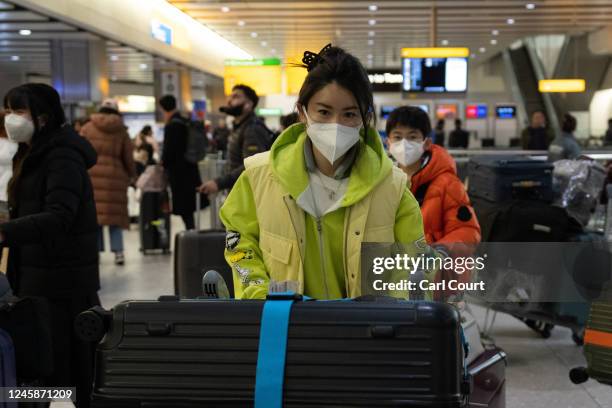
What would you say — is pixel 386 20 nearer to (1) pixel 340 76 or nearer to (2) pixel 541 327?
(2) pixel 541 327

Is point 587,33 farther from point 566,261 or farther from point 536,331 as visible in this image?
point 566,261

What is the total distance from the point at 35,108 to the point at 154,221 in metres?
6.87

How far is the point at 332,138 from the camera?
186 centimetres

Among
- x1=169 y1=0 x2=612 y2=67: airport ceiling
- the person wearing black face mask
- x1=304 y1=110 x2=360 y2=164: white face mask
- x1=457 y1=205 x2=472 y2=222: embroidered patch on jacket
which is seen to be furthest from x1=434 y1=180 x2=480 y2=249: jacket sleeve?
x1=169 y1=0 x2=612 y2=67: airport ceiling

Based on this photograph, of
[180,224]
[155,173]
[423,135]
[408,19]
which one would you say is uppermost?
[408,19]

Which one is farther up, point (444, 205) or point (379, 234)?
point (379, 234)

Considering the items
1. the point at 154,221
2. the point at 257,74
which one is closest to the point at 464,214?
the point at 154,221

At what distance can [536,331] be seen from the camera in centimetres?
592

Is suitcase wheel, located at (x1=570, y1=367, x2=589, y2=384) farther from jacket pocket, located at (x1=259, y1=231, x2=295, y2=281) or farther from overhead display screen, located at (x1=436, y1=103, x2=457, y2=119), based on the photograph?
overhead display screen, located at (x1=436, y1=103, x2=457, y2=119)

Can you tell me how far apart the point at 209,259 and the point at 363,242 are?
6.36ft

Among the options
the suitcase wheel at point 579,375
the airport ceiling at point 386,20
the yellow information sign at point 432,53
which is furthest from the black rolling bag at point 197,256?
the airport ceiling at point 386,20

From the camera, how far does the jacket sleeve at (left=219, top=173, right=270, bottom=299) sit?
74.5 inches

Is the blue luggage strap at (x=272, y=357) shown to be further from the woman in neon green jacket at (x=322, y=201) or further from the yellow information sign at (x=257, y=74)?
the yellow information sign at (x=257, y=74)

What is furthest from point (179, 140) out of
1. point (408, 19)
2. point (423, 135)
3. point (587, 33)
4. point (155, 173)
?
point (587, 33)
